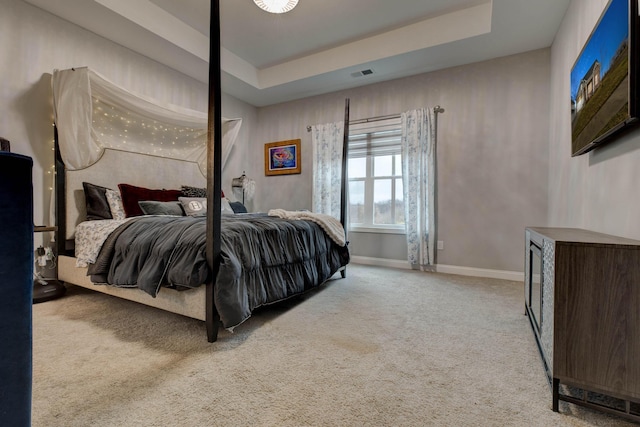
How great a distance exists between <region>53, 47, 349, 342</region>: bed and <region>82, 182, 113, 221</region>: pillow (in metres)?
0.01

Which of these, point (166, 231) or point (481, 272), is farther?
point (481, 272)

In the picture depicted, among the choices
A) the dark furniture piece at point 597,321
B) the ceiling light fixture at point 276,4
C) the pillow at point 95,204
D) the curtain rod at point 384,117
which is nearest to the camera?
the dark furniture piece at point 597,321

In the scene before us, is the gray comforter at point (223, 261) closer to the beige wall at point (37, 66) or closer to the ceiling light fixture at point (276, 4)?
the beige wall at point (37, 66)

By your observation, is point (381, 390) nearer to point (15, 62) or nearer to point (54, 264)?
point (54, 264)

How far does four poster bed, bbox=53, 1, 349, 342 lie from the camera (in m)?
1.73

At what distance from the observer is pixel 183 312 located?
1.85m

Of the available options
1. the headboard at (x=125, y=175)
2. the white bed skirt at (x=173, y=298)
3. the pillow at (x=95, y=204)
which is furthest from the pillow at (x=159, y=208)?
the white bed skirt at (x=173, y=298)

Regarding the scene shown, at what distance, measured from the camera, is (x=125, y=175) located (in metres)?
3.16

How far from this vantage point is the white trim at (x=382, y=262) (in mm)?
3928

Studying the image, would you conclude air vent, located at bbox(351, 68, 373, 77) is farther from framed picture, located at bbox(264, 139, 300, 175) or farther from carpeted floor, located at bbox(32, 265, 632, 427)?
carpeted floor, located at bbox(32, 265, 632, 427)

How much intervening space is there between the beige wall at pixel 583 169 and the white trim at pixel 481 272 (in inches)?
27.6

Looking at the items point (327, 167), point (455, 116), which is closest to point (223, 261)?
point (327, 167)

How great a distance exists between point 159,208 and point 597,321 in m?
3.24

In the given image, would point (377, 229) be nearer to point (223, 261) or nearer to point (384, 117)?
point (384, 117)
